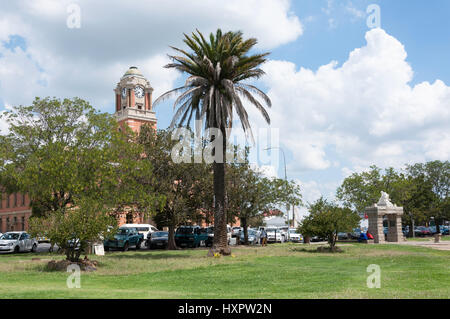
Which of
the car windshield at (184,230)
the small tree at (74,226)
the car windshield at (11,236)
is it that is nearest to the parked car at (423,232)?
the car windshield at (184,230)

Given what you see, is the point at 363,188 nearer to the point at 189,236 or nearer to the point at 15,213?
the point at 189,236

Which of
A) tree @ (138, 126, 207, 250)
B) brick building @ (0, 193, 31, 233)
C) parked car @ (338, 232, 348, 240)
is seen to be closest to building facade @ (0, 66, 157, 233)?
brick building @ (0, 193, 31, 233)

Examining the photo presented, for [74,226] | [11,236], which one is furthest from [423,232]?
[74,226]

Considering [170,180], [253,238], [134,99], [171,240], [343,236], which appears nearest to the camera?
[170,180]

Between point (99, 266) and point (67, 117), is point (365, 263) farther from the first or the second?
point (67, 117)

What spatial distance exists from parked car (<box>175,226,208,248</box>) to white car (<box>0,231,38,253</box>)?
1100cm

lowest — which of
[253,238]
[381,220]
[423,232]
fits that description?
[423,232]

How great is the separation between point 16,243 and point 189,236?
42.3ft

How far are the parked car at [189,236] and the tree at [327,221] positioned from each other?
12096mm

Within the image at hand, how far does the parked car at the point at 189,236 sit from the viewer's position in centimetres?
3794

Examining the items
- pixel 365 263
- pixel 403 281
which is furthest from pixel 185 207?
pixel 403 281

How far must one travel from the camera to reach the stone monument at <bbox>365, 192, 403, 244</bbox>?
3844 centimetres

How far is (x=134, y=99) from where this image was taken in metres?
69.8

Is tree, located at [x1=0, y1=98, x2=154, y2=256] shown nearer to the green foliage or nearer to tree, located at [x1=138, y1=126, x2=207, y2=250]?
tree, located at [x1=138, y1=126, x2=207, y2=250]
